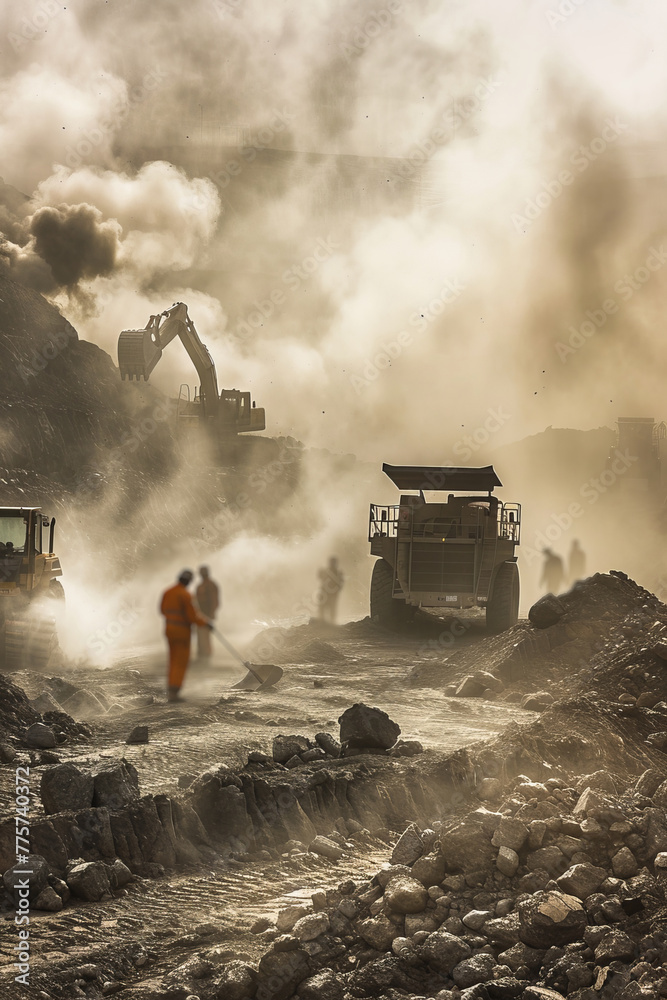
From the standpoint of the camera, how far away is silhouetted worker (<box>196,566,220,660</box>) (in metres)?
4.88

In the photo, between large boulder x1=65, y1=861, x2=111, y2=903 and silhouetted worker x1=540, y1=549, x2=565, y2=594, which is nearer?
large boulder x1=65, y1=861, x2=111, y2=903

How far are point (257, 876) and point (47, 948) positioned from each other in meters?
1.79

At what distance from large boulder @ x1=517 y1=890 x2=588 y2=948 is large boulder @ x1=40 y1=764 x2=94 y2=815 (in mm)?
3835

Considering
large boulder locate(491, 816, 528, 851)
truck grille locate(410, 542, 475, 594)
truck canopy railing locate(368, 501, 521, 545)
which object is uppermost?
truck canopy railing locate(368, 501, 521, 545)

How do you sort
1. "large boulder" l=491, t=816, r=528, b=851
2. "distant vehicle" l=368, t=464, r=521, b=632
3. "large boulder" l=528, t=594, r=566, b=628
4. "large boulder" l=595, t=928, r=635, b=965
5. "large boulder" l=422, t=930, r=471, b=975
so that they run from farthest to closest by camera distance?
"distant vehicle" l=368, t=464, r=521, b=632, "large boulder" l=528, t=594, r=566, b=628, "large boulder" l=491, t=816, r=528, b=851, "large boulder" l=422, t=930, r=471, b=975, "large boulder" l=595, t=928, r=635, b=965

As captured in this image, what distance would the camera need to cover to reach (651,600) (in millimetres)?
16734

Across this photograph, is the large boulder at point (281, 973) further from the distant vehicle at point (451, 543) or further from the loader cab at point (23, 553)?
the distant vehicle at point (451, 543)

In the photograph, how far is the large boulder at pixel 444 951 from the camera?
5227 millimetres

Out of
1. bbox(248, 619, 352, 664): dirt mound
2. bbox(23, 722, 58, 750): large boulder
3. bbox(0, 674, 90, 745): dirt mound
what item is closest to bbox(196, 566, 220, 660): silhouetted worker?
bbox(23, 722, 58, 750): large boulder

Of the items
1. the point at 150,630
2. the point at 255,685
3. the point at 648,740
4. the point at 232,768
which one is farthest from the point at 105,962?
the point at 150,630

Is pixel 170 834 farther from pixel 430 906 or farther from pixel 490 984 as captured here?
pixel 490 984

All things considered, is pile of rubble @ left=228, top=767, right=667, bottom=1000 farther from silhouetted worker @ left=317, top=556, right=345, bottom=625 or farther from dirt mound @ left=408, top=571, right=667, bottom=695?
silhouetted worker @ left=317, top=556, right=345, bottom=625

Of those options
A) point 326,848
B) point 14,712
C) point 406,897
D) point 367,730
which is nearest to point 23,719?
point 14,712

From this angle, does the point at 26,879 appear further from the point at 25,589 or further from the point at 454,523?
the point at 454,523
